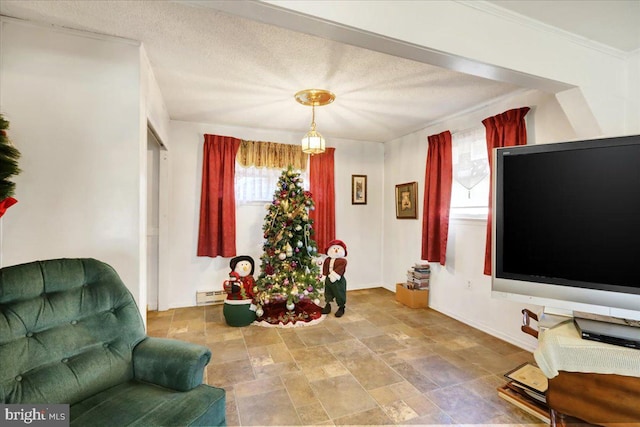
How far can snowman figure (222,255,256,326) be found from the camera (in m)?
3.36

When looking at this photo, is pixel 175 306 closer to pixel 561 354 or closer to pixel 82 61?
pixel 82 61

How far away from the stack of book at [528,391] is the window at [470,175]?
162 cm

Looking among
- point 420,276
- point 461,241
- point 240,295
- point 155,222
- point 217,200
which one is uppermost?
point 217,200

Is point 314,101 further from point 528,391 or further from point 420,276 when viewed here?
point 528,391

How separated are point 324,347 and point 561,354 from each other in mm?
1862

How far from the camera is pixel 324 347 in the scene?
287 centimetres

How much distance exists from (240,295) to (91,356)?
6.84 ft

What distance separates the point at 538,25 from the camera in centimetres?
192

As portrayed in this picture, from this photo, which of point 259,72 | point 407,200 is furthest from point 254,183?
point 407,200

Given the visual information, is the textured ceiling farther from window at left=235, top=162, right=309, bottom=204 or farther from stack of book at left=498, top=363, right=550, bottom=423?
stack of book at left=498, top=363, right=550, bottom=423

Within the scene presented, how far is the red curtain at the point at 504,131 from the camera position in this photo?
284 centimetres

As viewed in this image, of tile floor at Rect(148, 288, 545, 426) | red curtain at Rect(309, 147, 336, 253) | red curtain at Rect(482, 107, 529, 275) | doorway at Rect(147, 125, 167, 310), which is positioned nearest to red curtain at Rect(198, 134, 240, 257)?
doorway at Rect(147, 125, 167, 310)

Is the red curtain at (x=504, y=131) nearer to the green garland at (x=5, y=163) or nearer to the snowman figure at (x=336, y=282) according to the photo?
the snowman figure at (x=336, y=282)

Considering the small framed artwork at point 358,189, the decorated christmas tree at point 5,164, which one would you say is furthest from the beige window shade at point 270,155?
the decorated christmas tree at point 5,164
